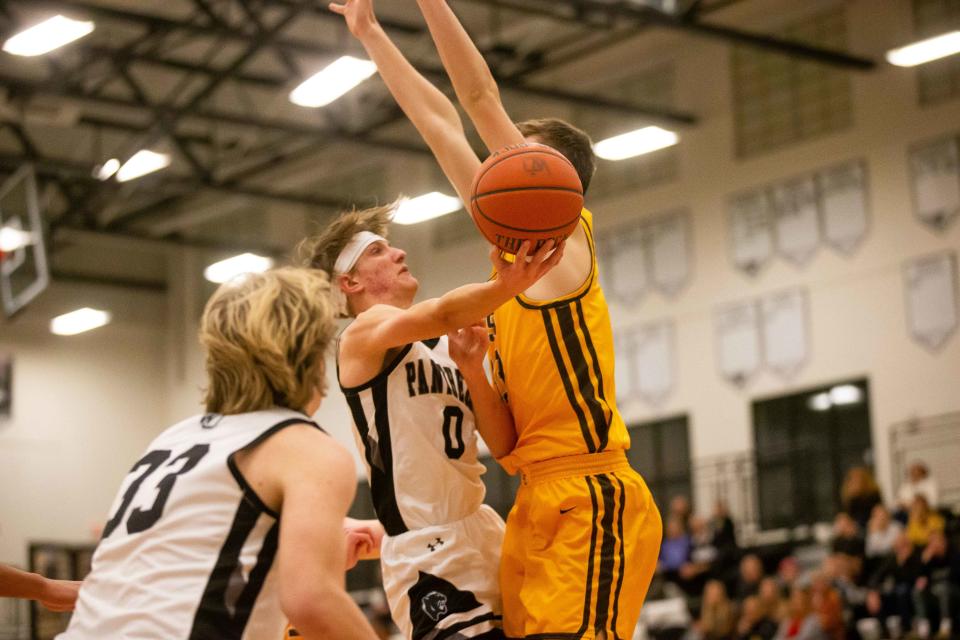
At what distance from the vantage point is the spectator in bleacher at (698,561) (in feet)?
55.7

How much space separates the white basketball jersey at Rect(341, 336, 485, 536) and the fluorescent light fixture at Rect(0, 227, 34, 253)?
590 inches

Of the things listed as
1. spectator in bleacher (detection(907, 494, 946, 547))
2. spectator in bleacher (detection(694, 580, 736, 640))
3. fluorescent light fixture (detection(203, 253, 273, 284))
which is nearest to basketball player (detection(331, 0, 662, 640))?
spectator in bleacher (detection(907, 494, 946, 547))

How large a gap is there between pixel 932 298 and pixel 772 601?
17.0 feet

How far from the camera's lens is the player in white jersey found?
4.64 meters

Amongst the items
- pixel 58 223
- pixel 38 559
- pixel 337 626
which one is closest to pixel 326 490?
pixel 337 626

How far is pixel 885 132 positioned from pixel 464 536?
1532 cm

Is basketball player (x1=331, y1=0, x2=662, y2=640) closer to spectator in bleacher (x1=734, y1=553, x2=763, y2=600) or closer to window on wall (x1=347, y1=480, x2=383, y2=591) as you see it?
spectator in bleacher (x1=734, y1=553, x2=763, y2=600)

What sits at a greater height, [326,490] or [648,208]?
A: [648,208]

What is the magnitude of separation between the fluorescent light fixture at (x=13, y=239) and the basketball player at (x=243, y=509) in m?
16.3

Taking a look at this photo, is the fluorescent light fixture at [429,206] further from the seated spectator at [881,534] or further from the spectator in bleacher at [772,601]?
the seated spectator at [881,534]

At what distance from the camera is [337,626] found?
3.02m

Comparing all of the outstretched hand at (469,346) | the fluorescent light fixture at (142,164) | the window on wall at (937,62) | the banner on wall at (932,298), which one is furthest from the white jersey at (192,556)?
the fluorescent light fixture at (142,164)

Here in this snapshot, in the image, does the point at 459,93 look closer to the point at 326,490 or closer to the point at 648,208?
the point at 326,490

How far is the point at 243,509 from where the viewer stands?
315 centimetres
